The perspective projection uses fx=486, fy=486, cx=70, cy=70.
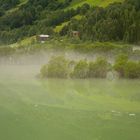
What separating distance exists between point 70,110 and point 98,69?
18941 mm

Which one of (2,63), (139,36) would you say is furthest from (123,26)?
(2,63)

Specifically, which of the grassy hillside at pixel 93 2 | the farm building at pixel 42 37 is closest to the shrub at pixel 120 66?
the farm building at pixel 42 37

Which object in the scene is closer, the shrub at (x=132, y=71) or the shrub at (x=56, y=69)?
the shrub at (x=132, y=71)

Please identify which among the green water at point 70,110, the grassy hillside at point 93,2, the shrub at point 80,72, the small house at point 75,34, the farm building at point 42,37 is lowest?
the green water at point 70,110

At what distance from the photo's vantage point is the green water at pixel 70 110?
869 inches

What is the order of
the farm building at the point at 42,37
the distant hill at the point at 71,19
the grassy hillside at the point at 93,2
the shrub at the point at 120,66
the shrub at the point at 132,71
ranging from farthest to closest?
the grassy hillside at the point at 93,2, the farm building at the point at 42,37, the distant hill at the point at 71,19, the shrub at the point at 120,66, the shrub at the point at 132,71

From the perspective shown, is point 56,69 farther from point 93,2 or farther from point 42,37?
point 93,2

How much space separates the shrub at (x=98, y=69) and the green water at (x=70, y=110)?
3.17 metres

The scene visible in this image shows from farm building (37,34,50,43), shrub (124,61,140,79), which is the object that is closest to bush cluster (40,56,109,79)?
shrub (124,61,140,79)

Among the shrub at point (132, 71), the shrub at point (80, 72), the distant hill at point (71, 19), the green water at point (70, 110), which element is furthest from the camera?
the distant hill at point (71, 19)

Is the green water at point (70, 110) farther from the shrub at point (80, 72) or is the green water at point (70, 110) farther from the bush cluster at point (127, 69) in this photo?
the shrub at point (80, 72)

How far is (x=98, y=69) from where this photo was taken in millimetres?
46719

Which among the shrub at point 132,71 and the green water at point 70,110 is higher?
the shrub at point 132,71

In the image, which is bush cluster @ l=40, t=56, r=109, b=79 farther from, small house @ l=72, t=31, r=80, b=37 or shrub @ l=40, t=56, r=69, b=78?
small house @ l=72, t=31, r=80, b=37
